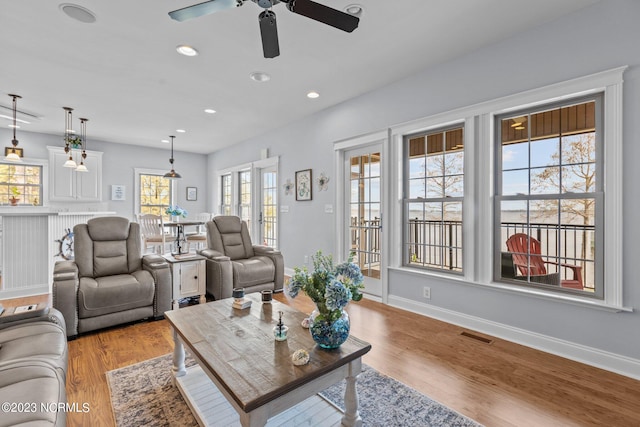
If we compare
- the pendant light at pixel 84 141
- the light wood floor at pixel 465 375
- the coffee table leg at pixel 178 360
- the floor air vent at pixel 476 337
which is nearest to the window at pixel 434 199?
the floor air vent at pixel 476 337

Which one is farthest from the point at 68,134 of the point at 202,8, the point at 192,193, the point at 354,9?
the point at 354,9

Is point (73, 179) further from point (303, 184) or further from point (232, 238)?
point (303, 184)

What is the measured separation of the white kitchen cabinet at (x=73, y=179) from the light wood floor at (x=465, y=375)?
4845 millimetres

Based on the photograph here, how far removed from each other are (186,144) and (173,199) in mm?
1566

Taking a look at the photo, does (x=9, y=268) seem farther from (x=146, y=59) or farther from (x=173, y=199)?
(x=173, y=199)

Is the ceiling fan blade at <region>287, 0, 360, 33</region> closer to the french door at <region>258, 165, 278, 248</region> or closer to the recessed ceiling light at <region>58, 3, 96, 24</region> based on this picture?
the recessed ceiling light at <region>58, 3, 96, 24</region>

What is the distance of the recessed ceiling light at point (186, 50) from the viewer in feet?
9.61

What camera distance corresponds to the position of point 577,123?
261 cm

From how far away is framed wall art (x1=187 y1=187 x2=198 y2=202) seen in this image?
26.5ft

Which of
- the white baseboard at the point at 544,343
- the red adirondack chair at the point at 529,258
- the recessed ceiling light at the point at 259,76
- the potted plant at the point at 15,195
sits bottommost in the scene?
the white baseboard at the point at 544,343

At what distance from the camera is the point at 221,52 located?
9.98ft

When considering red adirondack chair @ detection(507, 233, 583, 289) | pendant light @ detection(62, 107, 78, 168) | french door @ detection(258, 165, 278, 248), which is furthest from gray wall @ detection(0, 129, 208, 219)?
red adirondack chair @ detection(507, 233, 583, 289)

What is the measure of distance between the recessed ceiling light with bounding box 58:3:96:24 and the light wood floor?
2.80 meters

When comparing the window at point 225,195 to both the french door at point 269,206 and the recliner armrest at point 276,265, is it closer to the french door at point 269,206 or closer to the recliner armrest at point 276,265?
the french door at point 269,206
